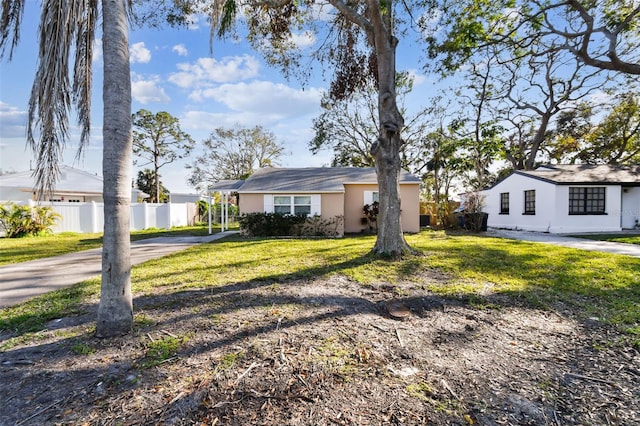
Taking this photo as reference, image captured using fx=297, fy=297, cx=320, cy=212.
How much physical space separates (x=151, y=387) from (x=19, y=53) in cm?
334

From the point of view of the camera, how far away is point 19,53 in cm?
286

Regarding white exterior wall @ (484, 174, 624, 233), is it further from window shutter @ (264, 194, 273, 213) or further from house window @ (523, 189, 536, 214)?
window shutter @ (264, 194, 273, 213)

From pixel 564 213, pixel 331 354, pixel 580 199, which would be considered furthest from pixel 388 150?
pixel 580 199

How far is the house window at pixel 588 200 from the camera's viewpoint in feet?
47.3

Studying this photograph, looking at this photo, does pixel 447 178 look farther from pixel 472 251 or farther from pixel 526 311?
pixel 526 311

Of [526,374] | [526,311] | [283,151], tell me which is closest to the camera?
[526,374]

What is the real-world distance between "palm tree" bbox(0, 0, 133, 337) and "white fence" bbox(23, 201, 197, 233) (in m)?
12.7

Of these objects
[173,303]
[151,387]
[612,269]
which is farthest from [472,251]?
[151,387]

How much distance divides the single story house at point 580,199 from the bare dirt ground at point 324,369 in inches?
525

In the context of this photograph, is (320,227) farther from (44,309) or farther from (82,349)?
(82,349)

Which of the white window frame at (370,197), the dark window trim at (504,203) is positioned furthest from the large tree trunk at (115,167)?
the dark window trim at (504,203)

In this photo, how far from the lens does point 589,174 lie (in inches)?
594

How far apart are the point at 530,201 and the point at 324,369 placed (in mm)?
17457

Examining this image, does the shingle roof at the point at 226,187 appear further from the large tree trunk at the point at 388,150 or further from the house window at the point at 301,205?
the large tree trunk at the point at 388,150
